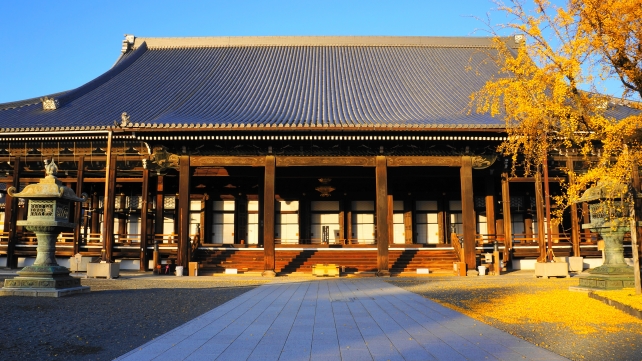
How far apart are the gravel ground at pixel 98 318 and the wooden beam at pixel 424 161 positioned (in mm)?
8103

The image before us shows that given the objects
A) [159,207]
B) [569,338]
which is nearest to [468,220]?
[569,338]

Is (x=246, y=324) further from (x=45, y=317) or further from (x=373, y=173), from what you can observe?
(x=373, y=173)

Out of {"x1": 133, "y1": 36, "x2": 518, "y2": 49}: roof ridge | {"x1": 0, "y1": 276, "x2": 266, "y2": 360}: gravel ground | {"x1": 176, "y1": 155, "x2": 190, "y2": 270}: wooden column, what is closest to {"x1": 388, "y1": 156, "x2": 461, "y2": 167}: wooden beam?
{"x1": 176, "y1": 155, "x2": 190, "y2": 270}: wooden column

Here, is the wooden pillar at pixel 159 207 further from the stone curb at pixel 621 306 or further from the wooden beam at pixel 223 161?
the stone curb at pixel 621 306

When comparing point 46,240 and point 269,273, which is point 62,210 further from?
point 269,273

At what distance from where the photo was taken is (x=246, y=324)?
7.88 metres

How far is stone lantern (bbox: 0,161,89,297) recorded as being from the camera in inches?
455

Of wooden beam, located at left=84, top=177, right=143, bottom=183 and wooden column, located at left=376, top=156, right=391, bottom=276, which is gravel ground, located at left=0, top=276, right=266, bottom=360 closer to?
wooden column, located at left=376, top=156, right=391, bottom=276

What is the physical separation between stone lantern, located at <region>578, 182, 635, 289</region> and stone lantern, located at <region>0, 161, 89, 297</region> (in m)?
11.6

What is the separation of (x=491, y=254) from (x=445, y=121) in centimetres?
604

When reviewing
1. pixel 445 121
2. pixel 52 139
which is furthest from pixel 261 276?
pixel 52 139

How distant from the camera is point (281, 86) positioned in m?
24.8

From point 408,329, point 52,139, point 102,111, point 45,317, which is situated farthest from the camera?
point 102,111

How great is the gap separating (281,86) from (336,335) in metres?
19.2
